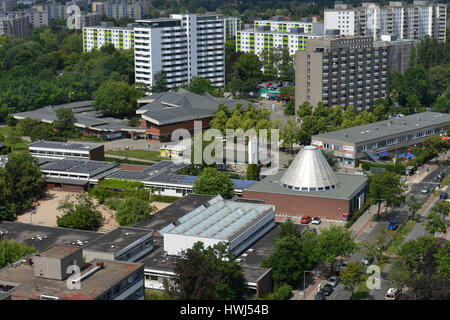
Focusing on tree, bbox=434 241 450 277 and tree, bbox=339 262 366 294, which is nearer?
tree, bbox=434 241 450 277

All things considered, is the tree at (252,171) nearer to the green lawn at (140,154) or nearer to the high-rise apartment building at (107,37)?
the green lawn at (140,154)

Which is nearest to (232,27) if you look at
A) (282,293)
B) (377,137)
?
(377,137)

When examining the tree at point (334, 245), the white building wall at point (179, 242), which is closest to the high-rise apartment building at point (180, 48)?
the white building wall at point (179, 242)

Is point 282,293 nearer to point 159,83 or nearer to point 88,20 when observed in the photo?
point 159,83

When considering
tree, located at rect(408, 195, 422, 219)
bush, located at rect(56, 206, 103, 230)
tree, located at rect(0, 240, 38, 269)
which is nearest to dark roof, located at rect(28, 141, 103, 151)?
bush, located at rect(56, 206, 103, 230)

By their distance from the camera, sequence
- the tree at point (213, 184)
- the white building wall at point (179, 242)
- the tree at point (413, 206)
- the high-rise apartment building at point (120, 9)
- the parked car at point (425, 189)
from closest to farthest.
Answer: the white building wall at point (179, 242), the tree at point (413, 206), the tree at point (213, 184), the parked car at point (425, 189), the high-rise apartment building at point (120, 9)

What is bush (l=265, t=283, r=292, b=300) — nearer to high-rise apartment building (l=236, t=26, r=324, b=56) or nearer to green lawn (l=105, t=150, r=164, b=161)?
green lawn (l=105, t=150, r=164, b=161)
